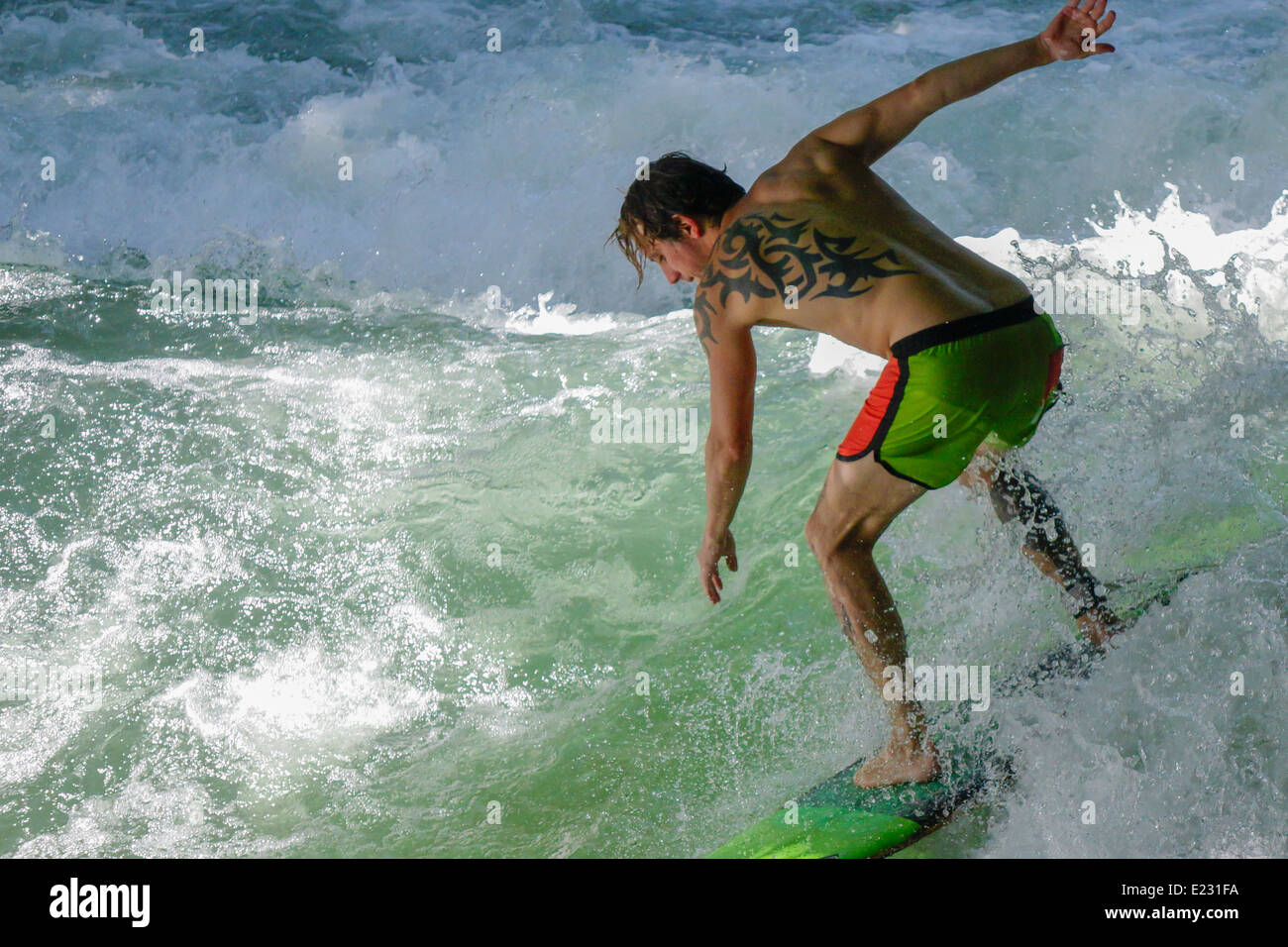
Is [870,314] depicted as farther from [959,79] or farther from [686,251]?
[959,79]

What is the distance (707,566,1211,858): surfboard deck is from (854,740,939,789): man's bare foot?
0.06ft

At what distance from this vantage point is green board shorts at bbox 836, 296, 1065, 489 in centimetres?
263

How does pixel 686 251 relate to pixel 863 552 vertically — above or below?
above

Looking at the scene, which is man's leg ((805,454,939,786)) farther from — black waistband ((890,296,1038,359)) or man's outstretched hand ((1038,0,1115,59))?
man's outstretched hand ((1038,0,1115,59))

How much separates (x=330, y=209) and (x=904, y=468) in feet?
19.3

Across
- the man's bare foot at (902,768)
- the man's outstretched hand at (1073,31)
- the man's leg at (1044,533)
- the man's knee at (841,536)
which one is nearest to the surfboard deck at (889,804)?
the man's bare foot at (902,768)

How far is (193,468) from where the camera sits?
16.1 feet

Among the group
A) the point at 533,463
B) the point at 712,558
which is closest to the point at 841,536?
the point at 712,558

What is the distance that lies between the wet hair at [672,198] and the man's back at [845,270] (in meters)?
0.10

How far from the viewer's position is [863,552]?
2.82m

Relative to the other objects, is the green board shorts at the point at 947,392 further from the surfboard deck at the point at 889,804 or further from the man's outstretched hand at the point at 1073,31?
the surfboard deck at the point at 889,804

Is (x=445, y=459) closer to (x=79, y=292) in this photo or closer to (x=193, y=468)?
(x=193, y=468)

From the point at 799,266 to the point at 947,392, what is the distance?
1.60ft

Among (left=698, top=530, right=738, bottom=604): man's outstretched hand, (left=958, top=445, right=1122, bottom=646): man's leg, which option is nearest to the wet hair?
(left=698, top=530, right=738, bottom=604): man's outstretched hand
